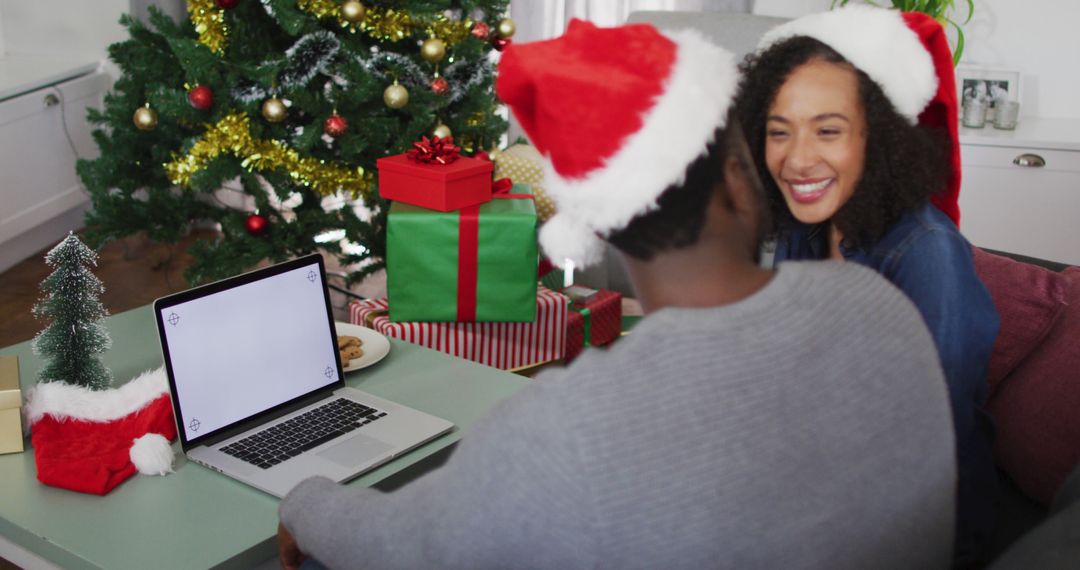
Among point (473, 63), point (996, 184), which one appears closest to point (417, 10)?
point (473, 63)

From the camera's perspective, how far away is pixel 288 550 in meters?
1.18

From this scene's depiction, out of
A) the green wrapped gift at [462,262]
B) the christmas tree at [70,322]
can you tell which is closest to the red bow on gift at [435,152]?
the green wrapped gift at [462,262]

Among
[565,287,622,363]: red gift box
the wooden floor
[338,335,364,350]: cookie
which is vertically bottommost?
the wooden floor

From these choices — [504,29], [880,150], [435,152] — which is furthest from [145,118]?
[880,150]

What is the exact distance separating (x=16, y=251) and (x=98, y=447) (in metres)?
2.87

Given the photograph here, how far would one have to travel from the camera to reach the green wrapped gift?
7.58 ft

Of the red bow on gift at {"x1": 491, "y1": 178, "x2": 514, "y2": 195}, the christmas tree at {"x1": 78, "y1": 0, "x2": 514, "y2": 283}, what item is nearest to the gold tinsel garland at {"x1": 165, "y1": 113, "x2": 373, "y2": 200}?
the christmas tree at {"x1": 78, "y1": 0, "x2": 514, "y2": 283}

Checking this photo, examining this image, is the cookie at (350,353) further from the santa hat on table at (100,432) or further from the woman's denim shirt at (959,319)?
the woman's denim shirt at (959,319)

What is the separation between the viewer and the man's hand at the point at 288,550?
1171mm

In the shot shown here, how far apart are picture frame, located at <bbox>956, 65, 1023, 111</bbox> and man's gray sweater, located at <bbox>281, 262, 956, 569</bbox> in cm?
286

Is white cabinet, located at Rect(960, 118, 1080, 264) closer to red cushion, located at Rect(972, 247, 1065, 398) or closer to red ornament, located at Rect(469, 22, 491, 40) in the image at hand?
red ornament, located at Rect(469, 22, 491, 40)

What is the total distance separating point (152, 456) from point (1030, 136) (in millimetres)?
2957

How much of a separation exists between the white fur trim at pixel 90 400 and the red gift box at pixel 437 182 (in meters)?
0.96

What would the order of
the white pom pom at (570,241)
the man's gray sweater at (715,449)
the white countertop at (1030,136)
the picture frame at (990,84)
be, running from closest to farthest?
1. the man's gray sweater at (715,449)
2. the white pom pom at (570,241)
3. the white countertop at (1030,136)
4. the picture frame at (990,84)
